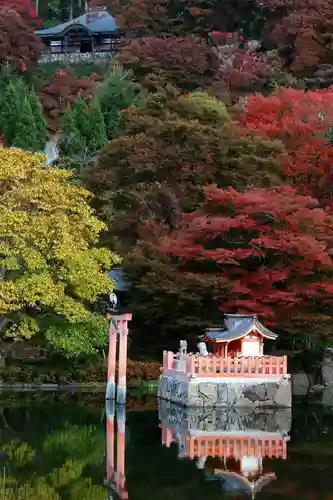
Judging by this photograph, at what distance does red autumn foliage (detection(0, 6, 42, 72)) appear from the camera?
1989 inches

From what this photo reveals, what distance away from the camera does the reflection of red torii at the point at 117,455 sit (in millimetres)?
14498

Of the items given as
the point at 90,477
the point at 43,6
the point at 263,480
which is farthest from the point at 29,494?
the point at 43,6

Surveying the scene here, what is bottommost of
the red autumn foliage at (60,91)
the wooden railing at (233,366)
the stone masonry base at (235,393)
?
the stone masonry base at (235,393)

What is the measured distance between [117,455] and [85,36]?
41.4 meters

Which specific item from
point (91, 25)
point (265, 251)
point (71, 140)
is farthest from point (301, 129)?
point (91, 25)

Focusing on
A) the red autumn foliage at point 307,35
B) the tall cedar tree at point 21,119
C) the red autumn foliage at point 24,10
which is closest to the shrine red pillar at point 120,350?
the tall cedar tree at point 21,119

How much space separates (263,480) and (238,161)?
16.5m

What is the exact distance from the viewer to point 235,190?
2922cm

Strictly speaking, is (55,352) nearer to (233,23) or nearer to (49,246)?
(49,246)

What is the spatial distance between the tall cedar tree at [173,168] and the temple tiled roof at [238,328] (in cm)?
536

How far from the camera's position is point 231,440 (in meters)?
19.1

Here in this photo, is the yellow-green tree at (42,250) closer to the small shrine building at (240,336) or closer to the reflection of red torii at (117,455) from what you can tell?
the small shrine building at (240,336)

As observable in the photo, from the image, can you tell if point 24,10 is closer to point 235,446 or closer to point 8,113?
point 8,113

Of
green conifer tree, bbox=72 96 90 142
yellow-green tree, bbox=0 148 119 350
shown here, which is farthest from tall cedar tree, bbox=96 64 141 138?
yellow-green tree, bbox=0 148 119 350
